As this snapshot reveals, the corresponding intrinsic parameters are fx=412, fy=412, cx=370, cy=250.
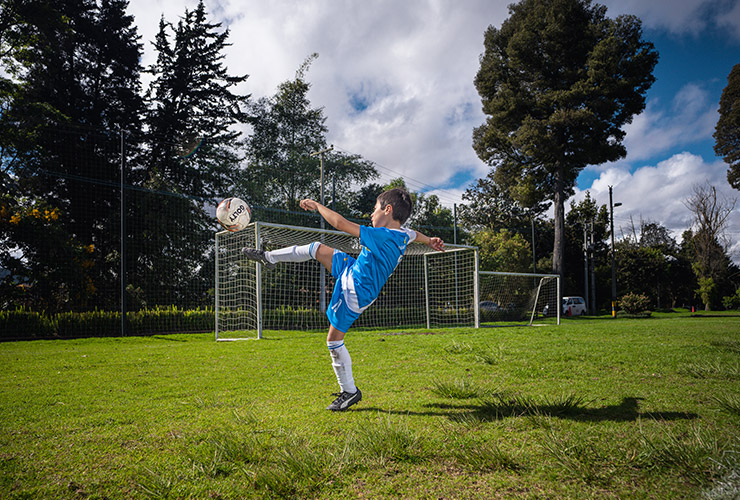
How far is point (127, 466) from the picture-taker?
2.07 metres

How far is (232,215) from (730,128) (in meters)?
40.0

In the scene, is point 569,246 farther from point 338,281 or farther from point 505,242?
point 338,281

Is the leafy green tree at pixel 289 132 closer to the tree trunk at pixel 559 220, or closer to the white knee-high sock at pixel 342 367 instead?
the tree trunk at pixel 559 220

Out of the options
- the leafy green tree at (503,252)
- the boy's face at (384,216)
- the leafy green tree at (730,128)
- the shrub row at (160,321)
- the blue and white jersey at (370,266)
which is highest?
the leafy green tree at (730,128)

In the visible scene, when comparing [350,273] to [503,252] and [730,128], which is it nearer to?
[503,252]

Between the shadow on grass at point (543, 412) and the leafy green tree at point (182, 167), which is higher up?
the leafy green tree at point (182, 167)

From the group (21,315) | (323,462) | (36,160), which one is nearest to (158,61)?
(36,160)

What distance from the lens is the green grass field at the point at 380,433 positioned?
183cm

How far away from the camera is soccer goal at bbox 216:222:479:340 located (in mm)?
11648

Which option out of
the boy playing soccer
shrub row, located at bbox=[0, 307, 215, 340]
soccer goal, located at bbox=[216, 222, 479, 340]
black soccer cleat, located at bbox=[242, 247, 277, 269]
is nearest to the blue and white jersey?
the boy playing soccer

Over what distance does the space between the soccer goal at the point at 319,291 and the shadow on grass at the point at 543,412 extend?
304 inches

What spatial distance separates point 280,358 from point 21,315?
1001cm

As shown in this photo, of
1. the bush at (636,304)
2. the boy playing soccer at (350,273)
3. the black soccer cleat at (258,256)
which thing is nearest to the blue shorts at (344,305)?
the boy playing soccer at (350,273)

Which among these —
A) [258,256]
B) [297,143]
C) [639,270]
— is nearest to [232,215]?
[258,256]
